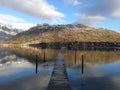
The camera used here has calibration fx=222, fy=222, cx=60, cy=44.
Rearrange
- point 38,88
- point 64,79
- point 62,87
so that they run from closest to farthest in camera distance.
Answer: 1. point 62,87
2. point 38,88
3. point 64,79

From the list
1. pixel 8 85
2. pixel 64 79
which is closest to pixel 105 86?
pixel 64 79

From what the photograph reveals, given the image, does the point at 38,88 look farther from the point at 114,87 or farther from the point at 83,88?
the point at 114,87

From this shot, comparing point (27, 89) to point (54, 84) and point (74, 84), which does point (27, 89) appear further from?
point (74, 84)

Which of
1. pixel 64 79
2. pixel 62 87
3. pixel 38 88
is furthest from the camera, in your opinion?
pixel 64 79

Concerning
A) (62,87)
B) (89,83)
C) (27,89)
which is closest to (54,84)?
(62,87)

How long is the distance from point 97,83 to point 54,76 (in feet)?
28.2

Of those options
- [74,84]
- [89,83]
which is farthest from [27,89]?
[89,83]

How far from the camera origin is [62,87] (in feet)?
118

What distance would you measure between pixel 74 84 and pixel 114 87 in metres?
7.41

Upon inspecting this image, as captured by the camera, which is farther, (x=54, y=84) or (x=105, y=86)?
(x=105, y=86)

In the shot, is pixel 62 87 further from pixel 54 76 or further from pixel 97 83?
pixel 97 83

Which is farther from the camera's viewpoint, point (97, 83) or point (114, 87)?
point (97, 83)

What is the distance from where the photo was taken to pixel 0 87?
40.1 m

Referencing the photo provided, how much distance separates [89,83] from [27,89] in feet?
41.4
